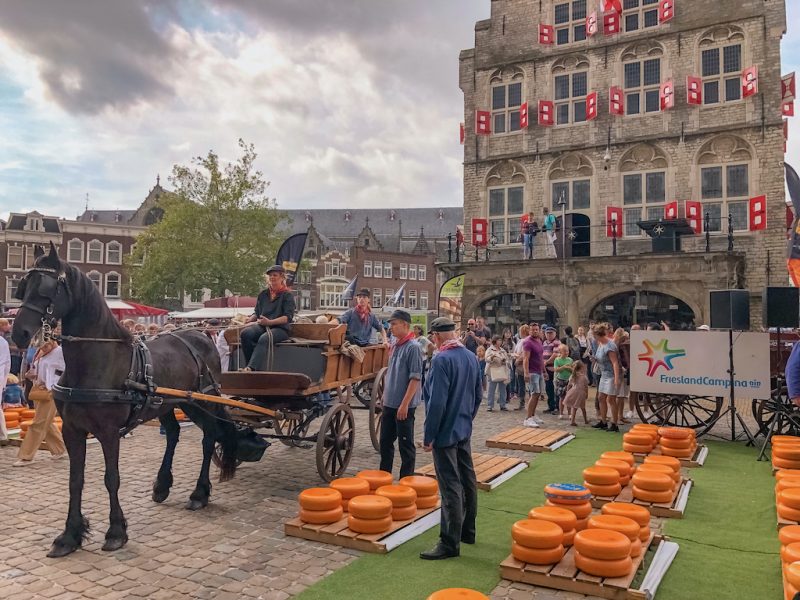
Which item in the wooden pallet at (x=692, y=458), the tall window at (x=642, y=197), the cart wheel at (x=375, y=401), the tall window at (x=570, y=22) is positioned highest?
the tall window at (x=570, y=22)

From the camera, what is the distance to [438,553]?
4.77m

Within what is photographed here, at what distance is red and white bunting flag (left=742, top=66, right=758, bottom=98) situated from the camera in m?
20.5

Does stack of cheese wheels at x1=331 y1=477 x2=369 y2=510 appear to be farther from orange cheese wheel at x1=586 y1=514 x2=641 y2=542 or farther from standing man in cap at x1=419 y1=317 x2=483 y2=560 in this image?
orange cheese wheel at x1=586 y1=514 x2=641 y2=542

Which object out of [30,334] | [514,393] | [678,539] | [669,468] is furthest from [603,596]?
[514,393]


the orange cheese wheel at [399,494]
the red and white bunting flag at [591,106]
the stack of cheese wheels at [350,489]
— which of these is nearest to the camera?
the orange cheese wheel at [399,494]

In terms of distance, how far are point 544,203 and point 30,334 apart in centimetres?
2192

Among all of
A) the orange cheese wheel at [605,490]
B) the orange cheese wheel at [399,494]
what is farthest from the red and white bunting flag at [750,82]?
the orange cheese wheel at [399,494]

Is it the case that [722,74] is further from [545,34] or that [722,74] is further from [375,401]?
[375,401]

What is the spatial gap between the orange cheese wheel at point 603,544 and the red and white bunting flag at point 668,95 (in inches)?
840

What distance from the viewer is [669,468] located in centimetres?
651

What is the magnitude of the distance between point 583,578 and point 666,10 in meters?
23.7

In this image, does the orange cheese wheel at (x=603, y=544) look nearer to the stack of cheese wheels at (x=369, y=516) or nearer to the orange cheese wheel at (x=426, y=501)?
the stack of cheese wheels at (x=369, y=516)

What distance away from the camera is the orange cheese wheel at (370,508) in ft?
16.8

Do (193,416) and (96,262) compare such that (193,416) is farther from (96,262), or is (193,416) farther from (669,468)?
(96,262)
